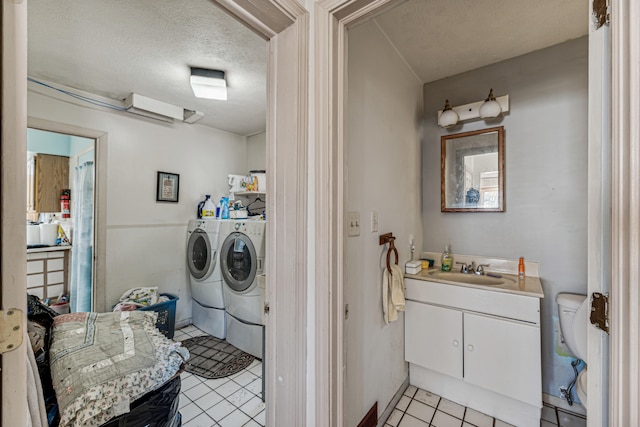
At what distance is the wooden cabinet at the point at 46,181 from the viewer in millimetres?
2958

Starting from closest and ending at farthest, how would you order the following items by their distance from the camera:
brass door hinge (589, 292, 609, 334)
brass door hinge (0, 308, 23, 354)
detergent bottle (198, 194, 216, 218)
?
brass door hinge (0, 308, 23, 354)
brass door hinge (589, 292, 609, 334)
detergent bottle (198, 194, 216, 218)

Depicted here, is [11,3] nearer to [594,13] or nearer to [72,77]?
[594,13]

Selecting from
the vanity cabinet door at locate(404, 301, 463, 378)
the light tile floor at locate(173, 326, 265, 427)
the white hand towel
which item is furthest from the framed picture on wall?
the vanity cabinet door at locate(404, 301, 463, 378)

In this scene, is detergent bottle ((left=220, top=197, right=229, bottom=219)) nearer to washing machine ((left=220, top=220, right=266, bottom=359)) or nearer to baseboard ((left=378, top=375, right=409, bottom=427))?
washing machine ((left=220, top=220, right=266, bottom=359))

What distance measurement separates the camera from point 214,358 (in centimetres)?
239

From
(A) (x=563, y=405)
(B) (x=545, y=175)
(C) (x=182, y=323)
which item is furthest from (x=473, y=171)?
(C) (x=182, y=323)

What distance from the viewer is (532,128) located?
188cm

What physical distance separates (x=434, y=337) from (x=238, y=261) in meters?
1.72

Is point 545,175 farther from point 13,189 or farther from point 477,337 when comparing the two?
point 13,189

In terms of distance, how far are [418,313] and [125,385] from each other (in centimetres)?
165

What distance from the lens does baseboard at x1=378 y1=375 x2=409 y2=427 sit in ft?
5.30

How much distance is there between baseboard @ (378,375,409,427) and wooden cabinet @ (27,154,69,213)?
12.8 ft

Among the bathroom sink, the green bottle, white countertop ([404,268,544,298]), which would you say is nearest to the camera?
white countertop ([404,268,544,298])

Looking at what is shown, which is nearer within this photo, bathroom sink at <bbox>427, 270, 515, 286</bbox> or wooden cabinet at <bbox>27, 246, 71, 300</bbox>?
bathroom sink at <bbox>427, 270, 515, 286</bbox>
